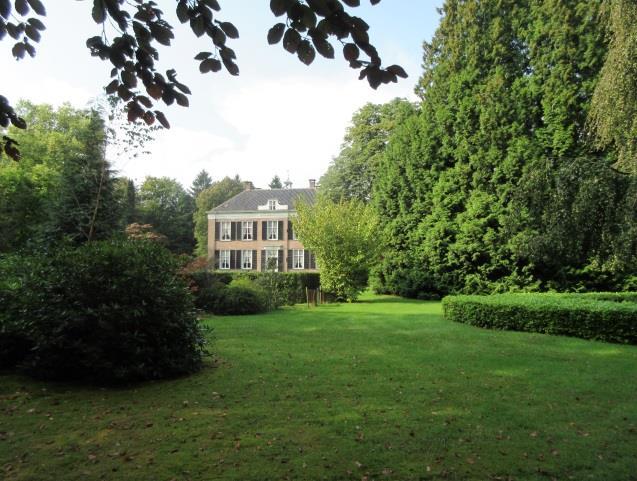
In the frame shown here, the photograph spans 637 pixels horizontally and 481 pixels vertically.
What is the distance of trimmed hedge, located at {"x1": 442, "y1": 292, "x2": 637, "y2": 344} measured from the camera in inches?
414

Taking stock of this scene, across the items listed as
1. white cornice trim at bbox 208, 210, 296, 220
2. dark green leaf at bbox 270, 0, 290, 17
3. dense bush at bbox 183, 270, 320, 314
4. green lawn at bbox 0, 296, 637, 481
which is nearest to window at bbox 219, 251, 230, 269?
white cornice trim at bbox 208, 210, 296, 220

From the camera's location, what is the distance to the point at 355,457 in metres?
4.09

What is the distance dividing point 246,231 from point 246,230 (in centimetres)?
10

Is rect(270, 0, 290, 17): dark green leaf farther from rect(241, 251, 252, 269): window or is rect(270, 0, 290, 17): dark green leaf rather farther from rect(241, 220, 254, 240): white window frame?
rect(241, 251, 252, 269): window

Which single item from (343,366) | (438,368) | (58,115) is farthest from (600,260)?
(58,115)

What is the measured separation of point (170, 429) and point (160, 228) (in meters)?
52.7

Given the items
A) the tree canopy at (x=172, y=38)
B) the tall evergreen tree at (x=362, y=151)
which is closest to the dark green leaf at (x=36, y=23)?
the tree canopy at (x=172, y=38)

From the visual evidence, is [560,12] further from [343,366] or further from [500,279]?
[343,366]

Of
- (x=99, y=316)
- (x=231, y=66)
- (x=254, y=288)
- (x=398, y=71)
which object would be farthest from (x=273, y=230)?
(x=398, y=71)

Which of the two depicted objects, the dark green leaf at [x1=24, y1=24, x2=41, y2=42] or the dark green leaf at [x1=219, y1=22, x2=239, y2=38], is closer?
the dark green leaf at [x1=219, y1=22, x2=239, y2=38]

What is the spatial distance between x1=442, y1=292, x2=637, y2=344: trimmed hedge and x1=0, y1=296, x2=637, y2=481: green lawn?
6.25 ft

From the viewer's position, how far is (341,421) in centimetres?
500

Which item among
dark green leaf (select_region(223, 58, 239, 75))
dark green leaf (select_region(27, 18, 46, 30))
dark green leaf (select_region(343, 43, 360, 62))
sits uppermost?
dark green leaf (select_region(27, 18, 46, 30))

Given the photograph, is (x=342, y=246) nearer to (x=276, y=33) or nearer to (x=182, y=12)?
(x=182, y=12)
